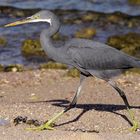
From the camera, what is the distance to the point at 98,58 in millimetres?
9172

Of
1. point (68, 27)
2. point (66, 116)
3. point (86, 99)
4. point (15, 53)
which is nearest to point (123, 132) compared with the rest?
point (66, 116)

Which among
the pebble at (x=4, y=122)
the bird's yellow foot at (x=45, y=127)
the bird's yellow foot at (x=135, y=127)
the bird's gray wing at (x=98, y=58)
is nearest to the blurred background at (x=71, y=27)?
the pebble at (x=4, y=122)

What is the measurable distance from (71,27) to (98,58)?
10.00 metres

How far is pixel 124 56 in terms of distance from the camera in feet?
30.5

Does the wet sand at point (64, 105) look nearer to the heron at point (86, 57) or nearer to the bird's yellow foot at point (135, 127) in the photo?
the bird's yellow foot at point (135, 127)

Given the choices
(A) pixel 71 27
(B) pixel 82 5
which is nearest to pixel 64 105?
(A) pixel 71 27

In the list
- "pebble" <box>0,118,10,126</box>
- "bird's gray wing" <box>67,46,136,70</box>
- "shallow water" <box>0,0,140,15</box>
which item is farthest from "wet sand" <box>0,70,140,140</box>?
"shallow water" <box>0,0,140,15</box>

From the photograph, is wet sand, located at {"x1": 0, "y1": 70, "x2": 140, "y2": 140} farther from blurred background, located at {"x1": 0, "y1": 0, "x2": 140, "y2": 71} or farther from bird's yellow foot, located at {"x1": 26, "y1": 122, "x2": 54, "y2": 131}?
blurred background, located at {"x1": 0, "y1": 0, "x2": 140, "y2": 71}

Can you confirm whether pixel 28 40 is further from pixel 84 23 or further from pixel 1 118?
pixel 1 118

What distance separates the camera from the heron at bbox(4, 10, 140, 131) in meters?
9.06

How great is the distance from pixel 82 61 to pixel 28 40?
7.76 m

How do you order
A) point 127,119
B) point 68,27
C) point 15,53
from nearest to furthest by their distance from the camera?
point 127,119 < point 15,53 < point 68,27

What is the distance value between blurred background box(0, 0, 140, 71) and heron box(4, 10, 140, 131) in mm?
5270

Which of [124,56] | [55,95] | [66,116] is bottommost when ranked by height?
[55,95]
